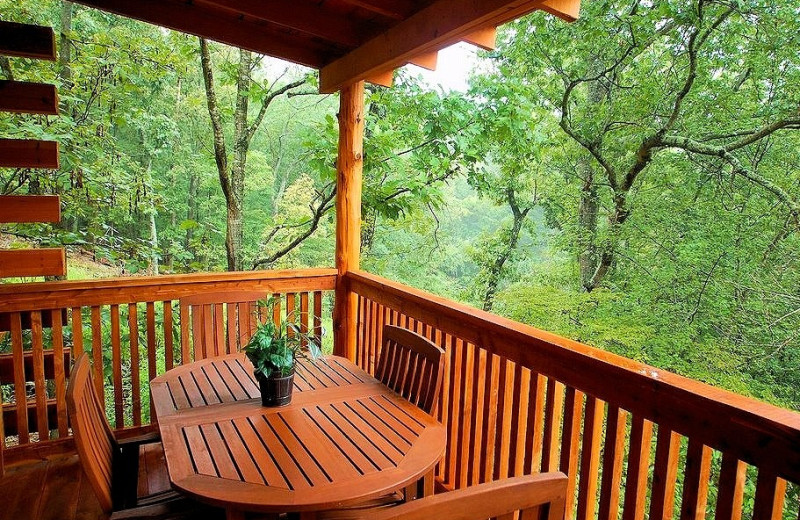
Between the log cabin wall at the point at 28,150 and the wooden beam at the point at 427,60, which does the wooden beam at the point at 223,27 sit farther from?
the wooden beam at the point at 427,60

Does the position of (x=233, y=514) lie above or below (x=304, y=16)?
below

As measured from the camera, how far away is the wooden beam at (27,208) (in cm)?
240

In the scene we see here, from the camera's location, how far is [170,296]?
3.16 meters

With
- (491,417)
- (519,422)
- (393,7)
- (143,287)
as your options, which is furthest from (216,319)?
(393,7)

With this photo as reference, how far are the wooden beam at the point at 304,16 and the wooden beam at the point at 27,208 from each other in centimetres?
138

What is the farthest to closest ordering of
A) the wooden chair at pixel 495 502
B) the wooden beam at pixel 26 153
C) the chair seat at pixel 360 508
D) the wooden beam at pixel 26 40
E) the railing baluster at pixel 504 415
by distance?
the wooden beam at pixel 26 153 → the wooden beam at pixel 26 40 → the railing baluster at pixel 504 415 → the chair seat at pixel 360 508 → the wooden chair at pixel 495 502

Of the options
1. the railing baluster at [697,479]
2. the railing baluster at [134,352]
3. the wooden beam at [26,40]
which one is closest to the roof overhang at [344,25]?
the wooden beam at [26,40]

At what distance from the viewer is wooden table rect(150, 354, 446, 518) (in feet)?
4.36

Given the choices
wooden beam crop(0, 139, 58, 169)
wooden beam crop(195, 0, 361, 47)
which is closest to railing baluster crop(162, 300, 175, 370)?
wooden beam crop(0, 139, 58, 169)

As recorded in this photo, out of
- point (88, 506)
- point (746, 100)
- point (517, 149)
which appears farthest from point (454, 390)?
point (746, 100)

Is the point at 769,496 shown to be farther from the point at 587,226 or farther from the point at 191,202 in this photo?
the point at 191,202

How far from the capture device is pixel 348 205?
11.9 feet

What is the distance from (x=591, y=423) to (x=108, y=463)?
169 centimetres

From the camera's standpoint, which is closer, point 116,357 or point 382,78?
point 116,357
